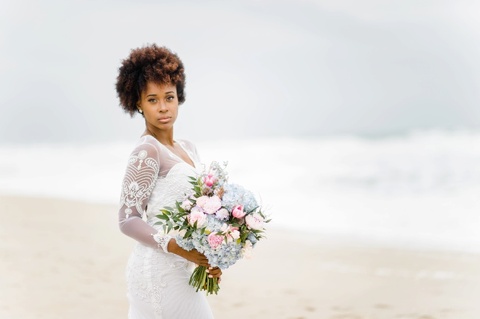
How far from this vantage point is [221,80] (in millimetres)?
38031

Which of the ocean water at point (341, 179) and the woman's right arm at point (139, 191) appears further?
the ocean water at point (341, 179)

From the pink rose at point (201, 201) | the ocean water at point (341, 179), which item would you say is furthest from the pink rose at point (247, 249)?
the ocean water at point (341, 179)

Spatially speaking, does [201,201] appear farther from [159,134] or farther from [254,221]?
[159,134]

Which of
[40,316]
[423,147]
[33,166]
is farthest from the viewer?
[423,147]

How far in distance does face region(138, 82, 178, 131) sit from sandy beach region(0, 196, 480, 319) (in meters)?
4.18

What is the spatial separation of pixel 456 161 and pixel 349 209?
8.00m

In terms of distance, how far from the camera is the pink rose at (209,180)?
2484 mm

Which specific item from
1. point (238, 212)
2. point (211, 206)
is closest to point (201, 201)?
point (211, 206)

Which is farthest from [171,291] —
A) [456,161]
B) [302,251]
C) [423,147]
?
[423,147]

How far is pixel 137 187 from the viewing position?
2604 mm

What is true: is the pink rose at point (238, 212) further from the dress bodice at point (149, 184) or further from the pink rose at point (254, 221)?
the dress bodice at point (149, 184)

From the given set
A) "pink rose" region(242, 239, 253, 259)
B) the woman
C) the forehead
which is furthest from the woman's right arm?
"pink rose" region(242, 239, 253, 259)

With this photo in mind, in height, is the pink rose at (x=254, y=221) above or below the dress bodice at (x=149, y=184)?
below

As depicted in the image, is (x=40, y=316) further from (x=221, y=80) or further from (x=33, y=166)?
(x=221, y=80)
